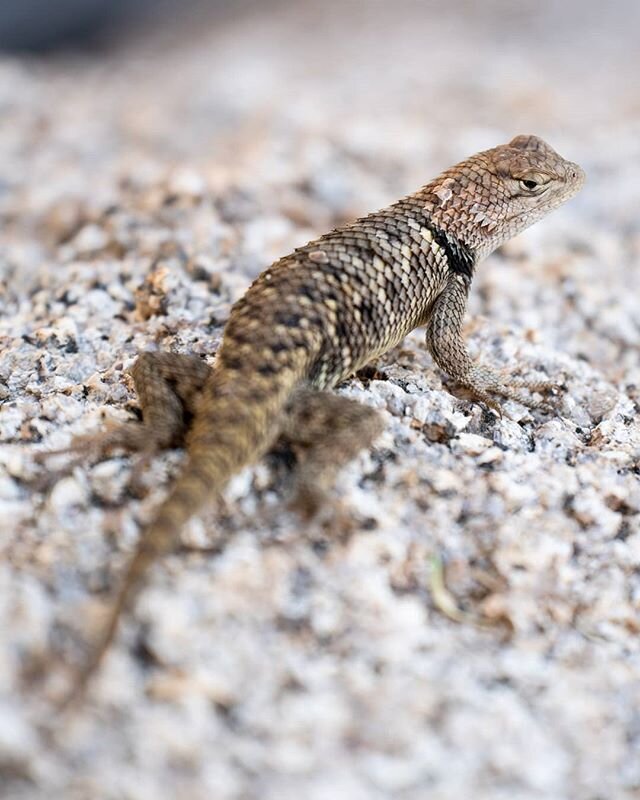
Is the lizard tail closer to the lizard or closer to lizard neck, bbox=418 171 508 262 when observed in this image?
the lizard

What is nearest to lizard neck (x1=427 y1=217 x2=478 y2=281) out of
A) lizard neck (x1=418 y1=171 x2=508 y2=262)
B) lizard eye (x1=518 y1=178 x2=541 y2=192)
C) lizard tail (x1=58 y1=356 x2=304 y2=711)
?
lizard neck (x1=418 y1=171 x2=508 y2=262)

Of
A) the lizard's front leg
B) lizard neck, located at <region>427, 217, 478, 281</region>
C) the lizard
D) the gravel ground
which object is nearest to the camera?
the gravel ground

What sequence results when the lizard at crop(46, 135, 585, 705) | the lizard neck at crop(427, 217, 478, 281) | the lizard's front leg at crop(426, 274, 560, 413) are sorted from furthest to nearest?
the lizard neck at crop(427, 217, 478, 281) → the lizard's front leg at crop(426, 274, 560, 413) → the lizard at crop(46, 135, 585, 705)

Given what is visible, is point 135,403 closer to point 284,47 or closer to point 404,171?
point 404,171

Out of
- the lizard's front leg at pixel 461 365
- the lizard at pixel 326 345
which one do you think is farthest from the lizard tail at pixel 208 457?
the lizard's front leg at pixel 461 365

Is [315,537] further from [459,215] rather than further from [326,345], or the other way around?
[459,215]

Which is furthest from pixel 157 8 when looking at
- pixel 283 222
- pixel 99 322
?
pixel 99 322

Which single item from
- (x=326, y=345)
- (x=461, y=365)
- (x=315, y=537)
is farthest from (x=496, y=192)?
(x=315, y=537)
